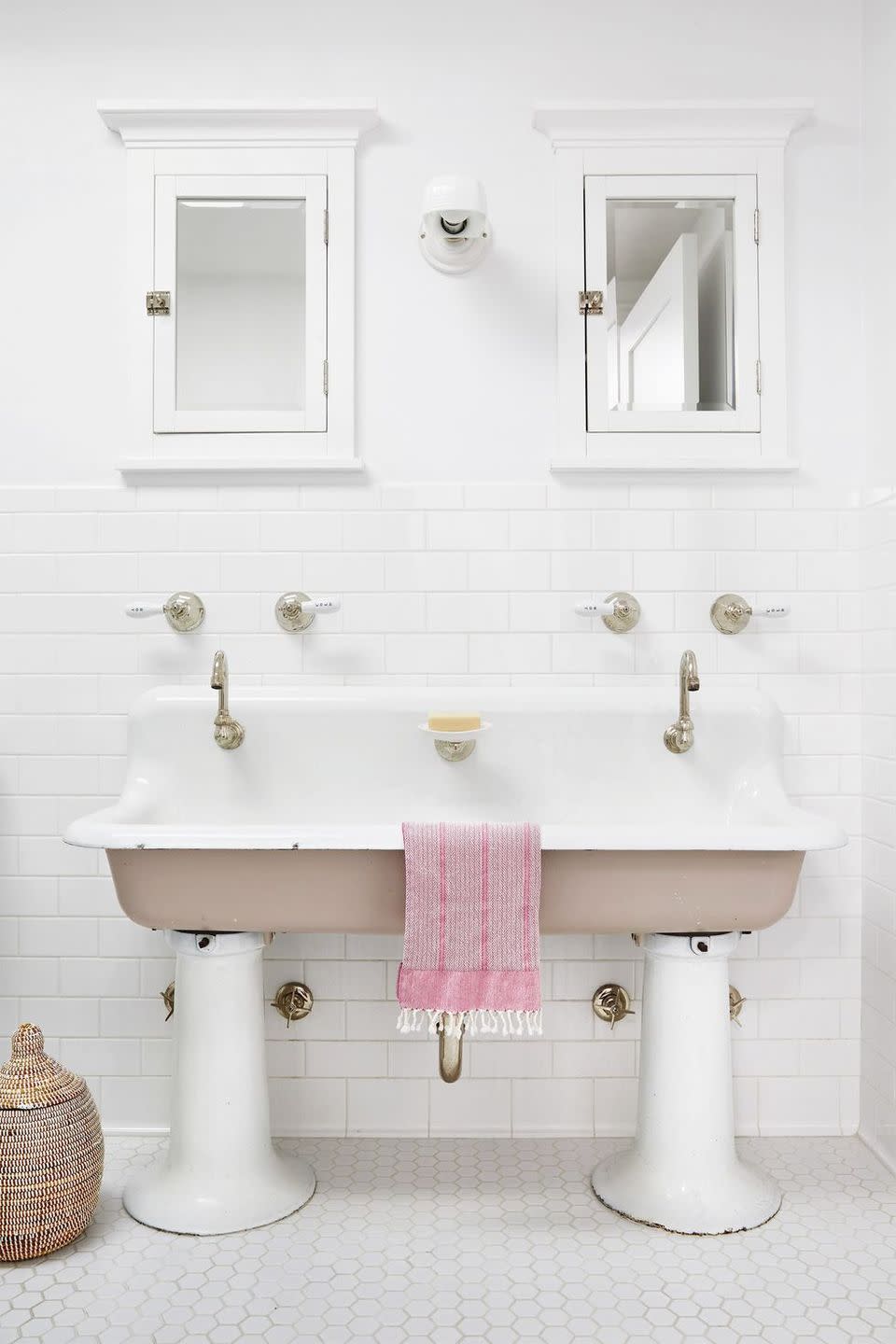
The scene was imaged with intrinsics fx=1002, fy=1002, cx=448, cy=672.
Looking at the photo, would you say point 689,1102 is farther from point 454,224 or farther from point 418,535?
point 454,224

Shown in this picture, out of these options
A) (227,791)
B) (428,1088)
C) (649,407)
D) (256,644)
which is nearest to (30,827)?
(227,791)

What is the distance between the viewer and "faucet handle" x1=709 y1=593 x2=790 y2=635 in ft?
7.30

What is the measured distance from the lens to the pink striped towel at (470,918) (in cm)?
167

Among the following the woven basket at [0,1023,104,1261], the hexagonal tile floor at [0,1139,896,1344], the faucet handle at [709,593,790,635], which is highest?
the faucet handle at [709,593,790,635]

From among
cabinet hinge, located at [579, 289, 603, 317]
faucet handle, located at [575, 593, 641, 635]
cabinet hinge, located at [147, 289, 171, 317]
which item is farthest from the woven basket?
cabinet hinge, located at [579, 289, 603, 317]

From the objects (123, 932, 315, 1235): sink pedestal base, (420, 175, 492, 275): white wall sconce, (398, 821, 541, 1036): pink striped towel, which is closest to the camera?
(398, 821, 541, 1036): pink striped towel

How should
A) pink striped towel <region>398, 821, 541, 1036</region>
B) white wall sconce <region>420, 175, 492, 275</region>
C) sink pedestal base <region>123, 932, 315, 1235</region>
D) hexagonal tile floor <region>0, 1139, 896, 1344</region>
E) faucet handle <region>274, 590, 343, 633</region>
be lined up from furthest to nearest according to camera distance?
faucet handle <region>274, 590, 343, 633</region> → white wall sconce <region>420, 175, 492, 275</region> → sink pedestal base <region>123, 932, 315, 1235</region> → pink striped towel <region>398, 821, 541, 1036</region> → hexagonal tile floor <region>0, 1139, 896, 1344</region>

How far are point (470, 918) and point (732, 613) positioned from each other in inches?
38.3

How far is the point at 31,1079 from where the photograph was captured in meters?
1.77

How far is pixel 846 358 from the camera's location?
2.28 meters

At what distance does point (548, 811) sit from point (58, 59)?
79.2 inches

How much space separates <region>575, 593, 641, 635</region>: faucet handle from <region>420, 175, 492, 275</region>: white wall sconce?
0.80 metres

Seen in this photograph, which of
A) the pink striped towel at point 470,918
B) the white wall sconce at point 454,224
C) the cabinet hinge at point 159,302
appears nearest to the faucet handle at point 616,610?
the pink striped towel at point 470,918

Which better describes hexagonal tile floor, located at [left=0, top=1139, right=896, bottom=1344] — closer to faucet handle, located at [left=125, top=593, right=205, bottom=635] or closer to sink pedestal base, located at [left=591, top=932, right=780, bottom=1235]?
sink pedestal base, located at [left=591, top=932, right=780, bottom=1235]
